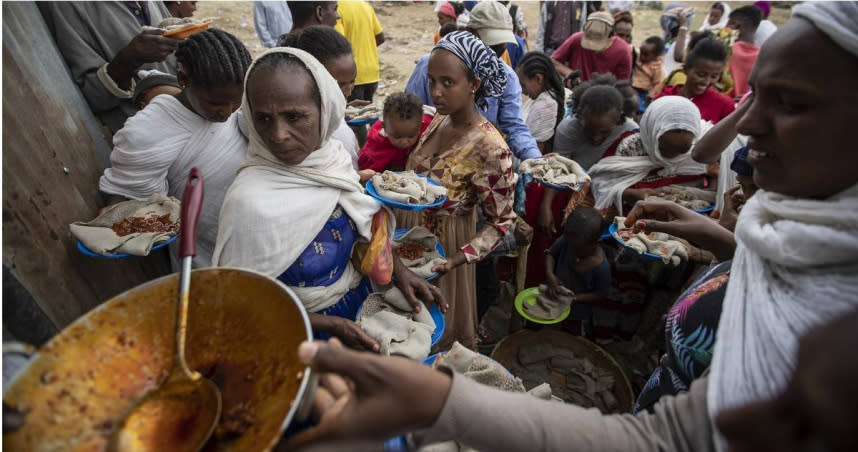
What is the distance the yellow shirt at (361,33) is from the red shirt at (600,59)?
276 cm

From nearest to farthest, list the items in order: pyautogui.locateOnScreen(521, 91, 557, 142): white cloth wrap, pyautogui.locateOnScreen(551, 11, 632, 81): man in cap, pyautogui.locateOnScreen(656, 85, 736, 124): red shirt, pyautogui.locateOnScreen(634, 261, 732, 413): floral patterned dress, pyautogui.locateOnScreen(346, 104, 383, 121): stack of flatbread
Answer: pyautogui.locateOnScreen(634, 261, 732, 413): floral patterned dress
pyautogui.locateOnScreen(346, 104, 383, 121): stack of flatbread
pyautogui.locateOnScreen(656, 85, 736, 124): red shirt
pyautogui.locateOnScreen(521, 91, 557, 142): white cloth wrap
pyautogui.locateOnScreen(551, 11, 632, 81): man in cap

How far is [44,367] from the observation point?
2.61 feet

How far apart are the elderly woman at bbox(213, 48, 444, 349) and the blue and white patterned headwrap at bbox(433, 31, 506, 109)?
1006 millimetres

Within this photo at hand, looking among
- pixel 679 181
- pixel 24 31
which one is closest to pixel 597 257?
pixel 679 181

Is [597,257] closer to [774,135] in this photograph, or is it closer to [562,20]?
[774,135]

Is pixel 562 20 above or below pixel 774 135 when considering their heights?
below

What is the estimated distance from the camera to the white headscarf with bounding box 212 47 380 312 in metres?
1.53

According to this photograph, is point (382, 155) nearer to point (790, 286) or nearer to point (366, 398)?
point (366, 398)

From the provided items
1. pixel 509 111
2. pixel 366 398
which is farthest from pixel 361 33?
pixel 366 398

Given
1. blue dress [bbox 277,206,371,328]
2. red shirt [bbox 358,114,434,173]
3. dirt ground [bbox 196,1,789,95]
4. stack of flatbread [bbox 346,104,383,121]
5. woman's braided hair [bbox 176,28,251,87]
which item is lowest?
dirt ground [bbox 196,1,789,95]

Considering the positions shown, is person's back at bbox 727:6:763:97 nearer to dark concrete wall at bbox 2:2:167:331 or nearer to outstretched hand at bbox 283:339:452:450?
outstretched hand at bbox 283:339:452:450

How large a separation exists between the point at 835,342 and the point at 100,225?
2183 millimetres

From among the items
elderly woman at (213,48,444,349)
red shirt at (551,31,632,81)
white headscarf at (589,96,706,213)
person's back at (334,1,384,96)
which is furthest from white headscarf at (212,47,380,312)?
red shirt at (551,31,632,81)

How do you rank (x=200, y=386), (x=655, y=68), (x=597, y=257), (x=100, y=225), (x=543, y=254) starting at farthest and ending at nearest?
(x=655, y=68) < (x=543, y=254) < (x=597, y=257) < (x=100, y=225) < (x=200, y=386)
